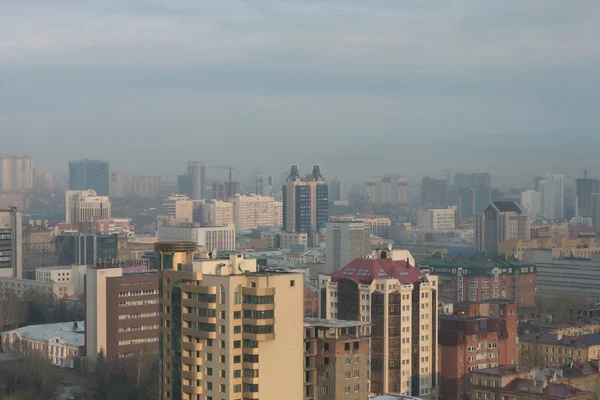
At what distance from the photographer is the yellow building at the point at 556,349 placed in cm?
2300

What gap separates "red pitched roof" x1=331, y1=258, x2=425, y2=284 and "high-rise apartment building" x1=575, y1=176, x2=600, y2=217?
182 feet

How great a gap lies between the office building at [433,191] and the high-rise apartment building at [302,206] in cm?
2561

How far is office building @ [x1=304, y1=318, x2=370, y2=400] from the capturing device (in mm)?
15461

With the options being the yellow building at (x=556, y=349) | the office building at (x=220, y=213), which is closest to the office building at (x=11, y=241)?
the yellow building at (x=556, y=349)

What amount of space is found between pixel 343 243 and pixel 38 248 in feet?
41.0

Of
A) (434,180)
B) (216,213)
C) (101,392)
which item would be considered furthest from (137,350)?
(434,180)

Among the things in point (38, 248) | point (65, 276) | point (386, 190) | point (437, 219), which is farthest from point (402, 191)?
point (65, 276)

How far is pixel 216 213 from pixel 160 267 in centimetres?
5353

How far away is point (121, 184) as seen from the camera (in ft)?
305

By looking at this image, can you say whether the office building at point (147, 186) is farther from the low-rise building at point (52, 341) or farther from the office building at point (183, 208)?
the low-rise building at point (52, 341)

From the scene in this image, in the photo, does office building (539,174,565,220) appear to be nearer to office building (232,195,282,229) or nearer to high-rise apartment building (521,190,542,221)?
high-rise apartment building (521,190,542,221)

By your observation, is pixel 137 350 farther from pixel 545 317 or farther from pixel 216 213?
pixel 216 213

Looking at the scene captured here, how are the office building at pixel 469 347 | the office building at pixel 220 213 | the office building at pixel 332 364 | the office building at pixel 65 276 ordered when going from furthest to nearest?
the office building at pixel 220 213, the office building at pixel 65 276, the office building at pixel 469 347, the office building at pixel 332 364

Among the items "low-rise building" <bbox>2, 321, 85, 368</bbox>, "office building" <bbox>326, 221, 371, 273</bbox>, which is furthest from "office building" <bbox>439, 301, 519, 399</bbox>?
"office building" <bbox>326, 221, 371, 273</bbox>
